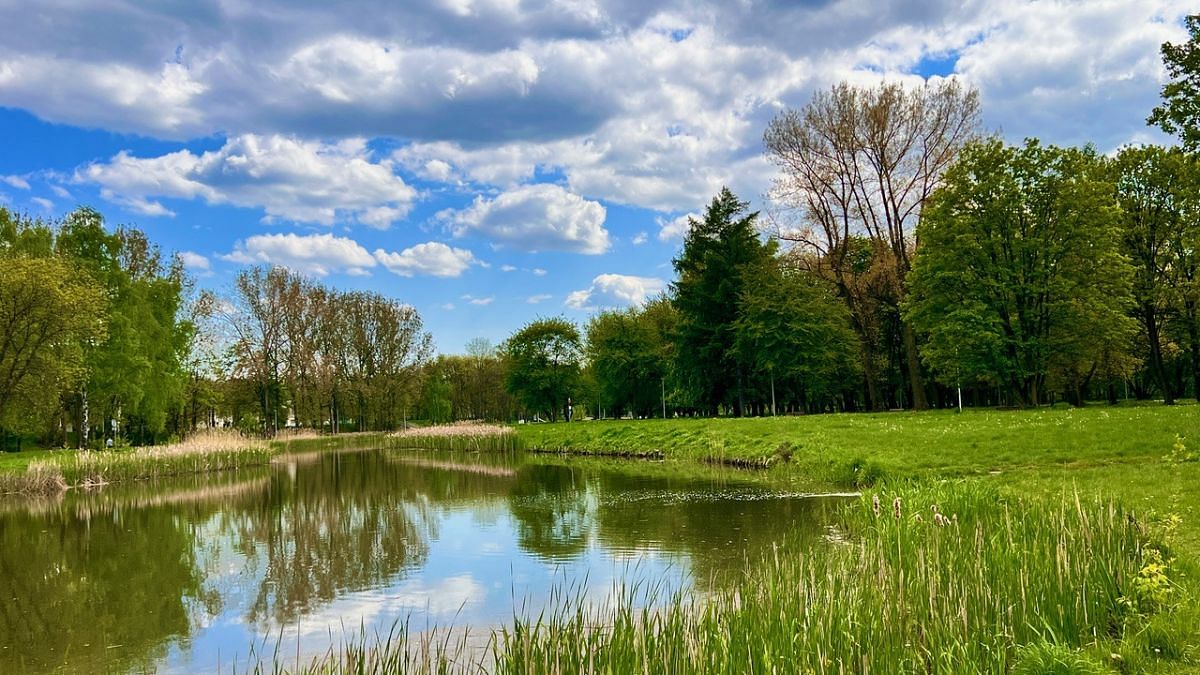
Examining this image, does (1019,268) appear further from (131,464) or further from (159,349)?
(159,349)

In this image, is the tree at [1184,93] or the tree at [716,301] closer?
the tree at [1184,93]

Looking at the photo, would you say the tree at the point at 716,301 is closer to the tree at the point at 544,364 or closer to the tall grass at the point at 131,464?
the tree at the point at 544,364

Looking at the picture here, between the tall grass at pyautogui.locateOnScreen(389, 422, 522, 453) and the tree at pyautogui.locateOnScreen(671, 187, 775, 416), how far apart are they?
12.1m

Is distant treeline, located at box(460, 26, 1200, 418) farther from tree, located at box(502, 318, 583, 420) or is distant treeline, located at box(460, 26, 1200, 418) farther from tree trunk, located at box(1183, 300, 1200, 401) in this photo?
tree, located at box(502, 318, 583, 420)

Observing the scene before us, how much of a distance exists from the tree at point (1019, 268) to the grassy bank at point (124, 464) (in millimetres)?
30565

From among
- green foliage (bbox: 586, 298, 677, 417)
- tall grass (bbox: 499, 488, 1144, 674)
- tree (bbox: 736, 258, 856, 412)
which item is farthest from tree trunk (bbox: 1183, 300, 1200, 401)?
tall grass (bbox: 499, 488, 1144, 674)

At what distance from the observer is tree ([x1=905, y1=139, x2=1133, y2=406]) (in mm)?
31766

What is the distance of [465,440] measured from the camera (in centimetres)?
4291

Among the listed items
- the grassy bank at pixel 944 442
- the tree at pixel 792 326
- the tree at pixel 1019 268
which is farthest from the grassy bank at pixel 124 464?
the tree at pixel 1019 268

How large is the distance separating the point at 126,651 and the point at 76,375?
101 feet

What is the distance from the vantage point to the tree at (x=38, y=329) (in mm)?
28797

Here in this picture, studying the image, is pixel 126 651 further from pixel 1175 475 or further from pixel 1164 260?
pixel 1164 260

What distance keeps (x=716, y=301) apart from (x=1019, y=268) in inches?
687

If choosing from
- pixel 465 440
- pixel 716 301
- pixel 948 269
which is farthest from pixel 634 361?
pixel 948 269
